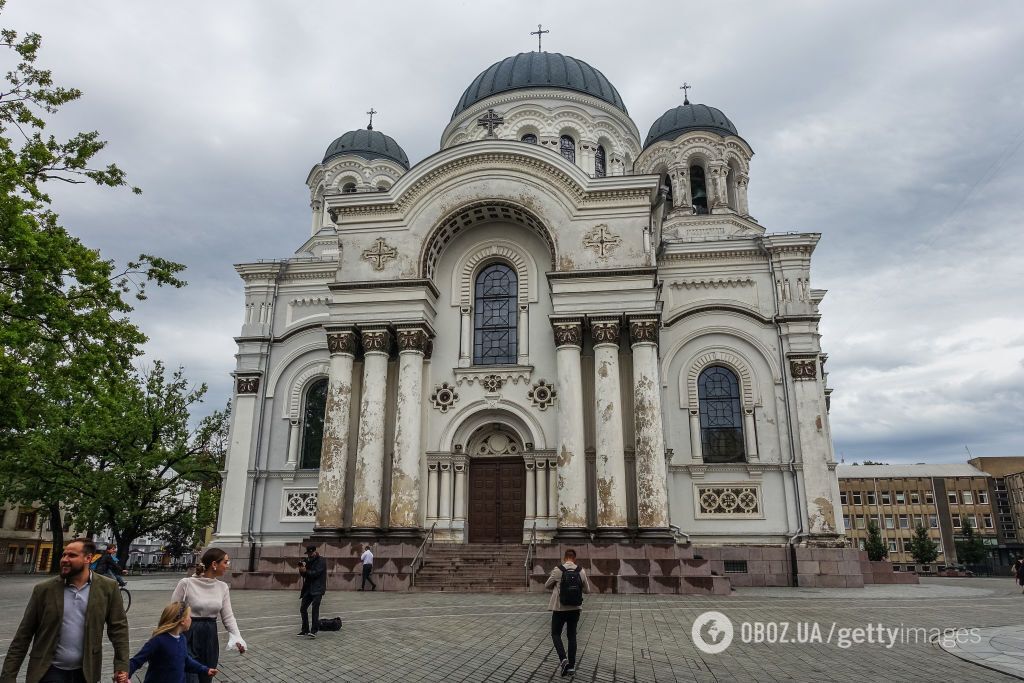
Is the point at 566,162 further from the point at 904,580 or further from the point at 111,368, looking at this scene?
the point at 904,580

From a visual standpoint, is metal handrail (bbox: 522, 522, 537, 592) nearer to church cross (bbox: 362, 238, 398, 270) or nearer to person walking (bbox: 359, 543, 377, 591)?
person walking (bbox: 359, 543, 377, 591)

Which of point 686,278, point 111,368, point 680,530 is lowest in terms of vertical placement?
point 680,530

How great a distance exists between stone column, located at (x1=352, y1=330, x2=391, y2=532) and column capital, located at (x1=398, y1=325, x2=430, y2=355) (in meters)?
0.45

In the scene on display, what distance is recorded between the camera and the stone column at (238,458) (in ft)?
78.7

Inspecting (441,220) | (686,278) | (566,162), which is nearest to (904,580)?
(686,278)

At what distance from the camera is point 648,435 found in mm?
20172

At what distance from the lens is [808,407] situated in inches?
896

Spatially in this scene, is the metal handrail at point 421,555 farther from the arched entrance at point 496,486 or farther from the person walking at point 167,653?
the person walking at point 167,653

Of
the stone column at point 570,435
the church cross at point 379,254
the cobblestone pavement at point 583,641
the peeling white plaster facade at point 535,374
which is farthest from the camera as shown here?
the church cross at point 379,254

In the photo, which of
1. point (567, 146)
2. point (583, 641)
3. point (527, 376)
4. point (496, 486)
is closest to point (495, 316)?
point (527, 376)

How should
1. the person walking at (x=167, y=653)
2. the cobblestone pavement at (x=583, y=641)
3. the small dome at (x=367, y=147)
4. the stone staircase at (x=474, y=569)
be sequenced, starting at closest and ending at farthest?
1. the person walking at (x=167, y=653)
2. the cobblestone pavement at (x=583, y=641)
3. the stone staircase at (x=474, y=569)
4. the small dome at (x=367, y=147)

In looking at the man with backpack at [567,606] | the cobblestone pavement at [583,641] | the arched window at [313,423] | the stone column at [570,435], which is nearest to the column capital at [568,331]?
the stone column at [570,435]

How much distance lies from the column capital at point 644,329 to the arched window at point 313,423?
10874mm

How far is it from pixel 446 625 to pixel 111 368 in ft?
30.5
